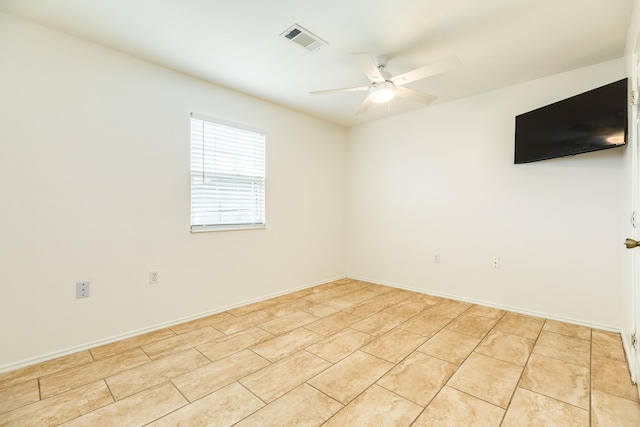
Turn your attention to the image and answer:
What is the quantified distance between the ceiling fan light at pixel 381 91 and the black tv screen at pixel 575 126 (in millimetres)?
1572

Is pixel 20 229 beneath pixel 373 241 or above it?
above

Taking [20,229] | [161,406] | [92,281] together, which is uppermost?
[20,229]

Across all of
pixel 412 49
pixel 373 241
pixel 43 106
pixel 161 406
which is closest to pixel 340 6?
pixel 412 49

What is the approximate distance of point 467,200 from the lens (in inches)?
138

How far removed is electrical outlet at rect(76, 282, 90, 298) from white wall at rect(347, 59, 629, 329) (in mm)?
3364

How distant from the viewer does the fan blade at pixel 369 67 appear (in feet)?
6.62

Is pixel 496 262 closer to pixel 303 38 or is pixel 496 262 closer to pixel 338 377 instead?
pixel 338 377

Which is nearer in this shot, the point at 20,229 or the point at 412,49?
the point at 20,229

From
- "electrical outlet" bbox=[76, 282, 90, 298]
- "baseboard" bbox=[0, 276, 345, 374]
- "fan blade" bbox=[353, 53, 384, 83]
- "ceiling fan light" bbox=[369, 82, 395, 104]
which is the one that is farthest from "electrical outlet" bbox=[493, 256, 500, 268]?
"electrical outlet" bbox=[76, 282, 90, 298]

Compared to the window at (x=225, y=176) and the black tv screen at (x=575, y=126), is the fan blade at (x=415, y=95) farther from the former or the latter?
the window at (x=225, y=176)

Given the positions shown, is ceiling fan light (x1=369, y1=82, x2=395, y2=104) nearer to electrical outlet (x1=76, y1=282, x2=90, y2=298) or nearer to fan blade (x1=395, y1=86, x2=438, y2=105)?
fan blade (x1=395, y1=86, x2=438, y2=105)

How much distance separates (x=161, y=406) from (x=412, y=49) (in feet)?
10.0

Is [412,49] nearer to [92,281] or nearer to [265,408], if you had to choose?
[265,408]

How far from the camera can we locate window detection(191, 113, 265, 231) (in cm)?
303
